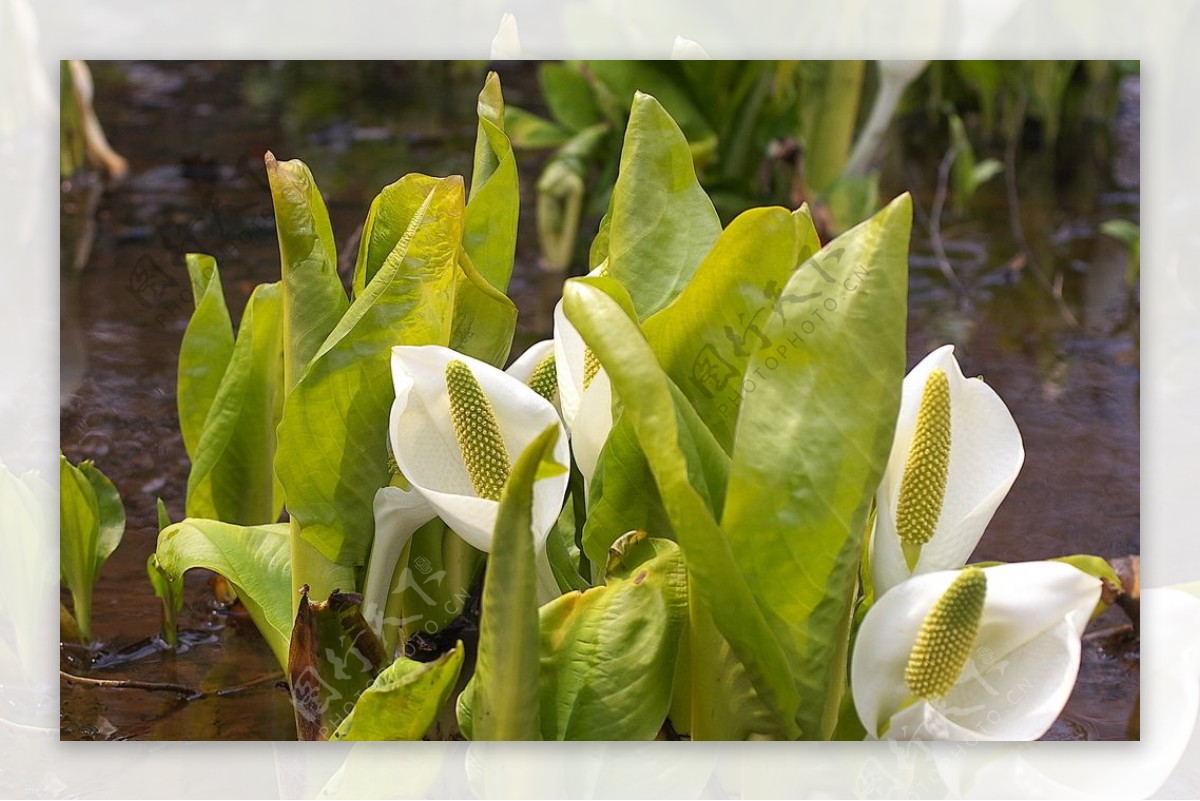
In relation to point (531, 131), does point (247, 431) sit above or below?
below

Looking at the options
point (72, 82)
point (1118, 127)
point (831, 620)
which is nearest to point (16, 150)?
point (72, 82)

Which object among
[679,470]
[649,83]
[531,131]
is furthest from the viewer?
[531,131]

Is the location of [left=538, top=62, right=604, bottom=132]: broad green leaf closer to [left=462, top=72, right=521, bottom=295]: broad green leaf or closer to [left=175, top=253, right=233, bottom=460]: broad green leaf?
[left=462, top=72, right=521, bottom=295]: broad green leaf

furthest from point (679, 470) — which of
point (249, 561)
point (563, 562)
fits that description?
point (249, 561)

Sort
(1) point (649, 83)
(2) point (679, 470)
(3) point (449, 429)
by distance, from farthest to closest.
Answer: (1) point (649, 83) → (3) point (449, 429) → (2) point (679, 470)

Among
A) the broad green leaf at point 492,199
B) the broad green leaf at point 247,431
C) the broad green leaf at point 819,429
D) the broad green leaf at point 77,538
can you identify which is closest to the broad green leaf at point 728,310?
the broad green leaf at point 819,429

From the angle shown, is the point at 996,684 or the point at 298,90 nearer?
the point at 996,684

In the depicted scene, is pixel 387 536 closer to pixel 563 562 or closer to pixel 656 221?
pixel 563 562

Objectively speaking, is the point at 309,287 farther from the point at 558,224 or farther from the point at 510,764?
the point at 558,224
